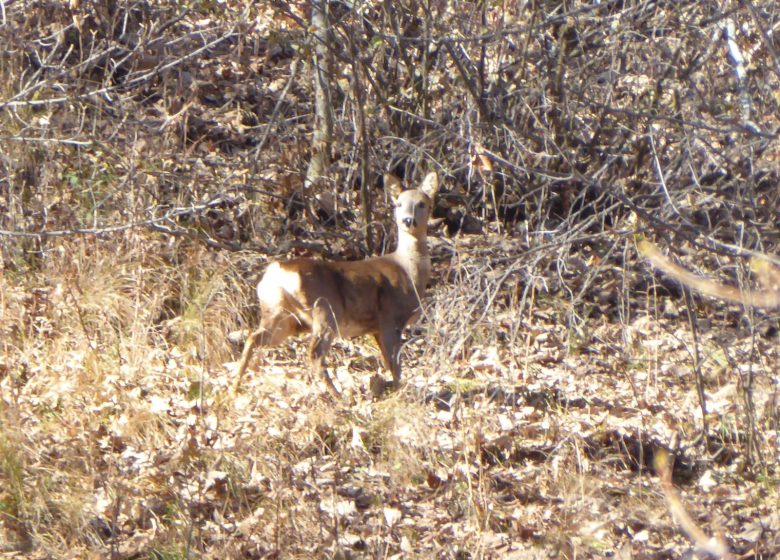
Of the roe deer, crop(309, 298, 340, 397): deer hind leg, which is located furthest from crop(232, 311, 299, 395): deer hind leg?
crop(309, 298, 340, 397): deer hind leg

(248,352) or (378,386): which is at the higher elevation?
(248,352)

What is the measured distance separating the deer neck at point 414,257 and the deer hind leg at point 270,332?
3.57 ft

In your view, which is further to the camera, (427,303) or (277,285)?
(427,303)

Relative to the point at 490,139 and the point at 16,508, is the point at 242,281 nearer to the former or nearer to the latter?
the point at 490,139

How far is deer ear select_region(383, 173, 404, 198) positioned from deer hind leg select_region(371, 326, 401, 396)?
1041 millimetres

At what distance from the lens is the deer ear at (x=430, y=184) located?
7.85 m

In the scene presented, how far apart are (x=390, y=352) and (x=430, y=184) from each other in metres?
1.33

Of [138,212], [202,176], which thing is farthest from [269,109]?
[138,212]

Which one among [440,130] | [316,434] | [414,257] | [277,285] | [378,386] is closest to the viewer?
[316,434]

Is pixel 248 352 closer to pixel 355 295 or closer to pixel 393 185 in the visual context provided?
pixel 355 295

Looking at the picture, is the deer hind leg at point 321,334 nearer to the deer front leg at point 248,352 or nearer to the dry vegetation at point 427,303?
the dry vegetation at point 427,303

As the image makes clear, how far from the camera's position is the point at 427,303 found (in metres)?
7.33

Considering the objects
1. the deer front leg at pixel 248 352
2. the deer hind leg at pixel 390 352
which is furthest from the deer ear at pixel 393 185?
the deer front leg at pixel 248 352

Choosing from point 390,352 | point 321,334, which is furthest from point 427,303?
point 321,334
